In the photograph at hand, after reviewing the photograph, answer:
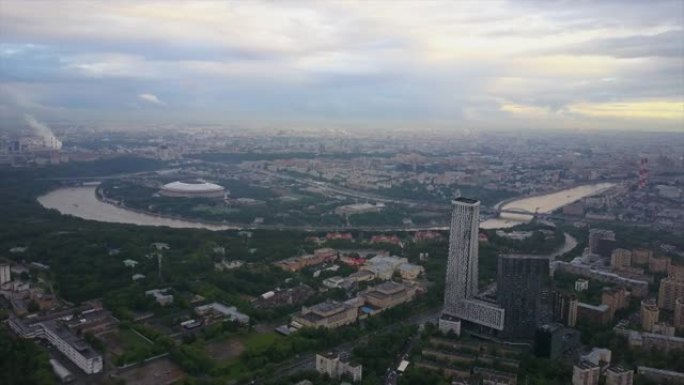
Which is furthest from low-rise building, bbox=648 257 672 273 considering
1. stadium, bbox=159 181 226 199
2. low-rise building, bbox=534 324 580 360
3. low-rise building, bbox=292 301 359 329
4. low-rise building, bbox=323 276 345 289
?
stadium, bbox=159 181 226 199

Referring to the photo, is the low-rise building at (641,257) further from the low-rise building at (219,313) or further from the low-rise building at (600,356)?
the low-rise building at (219,313)

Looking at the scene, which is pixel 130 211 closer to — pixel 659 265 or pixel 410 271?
pixel 410 271

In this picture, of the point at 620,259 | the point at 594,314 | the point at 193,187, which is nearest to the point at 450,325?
the point at 594,314

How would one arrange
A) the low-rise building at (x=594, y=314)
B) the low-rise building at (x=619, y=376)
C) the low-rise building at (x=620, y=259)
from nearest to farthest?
the low-rise building at (x=619, y=376) < the low-rise building at (x=594, y=314) < the low-rise building at (x=620, y=259)

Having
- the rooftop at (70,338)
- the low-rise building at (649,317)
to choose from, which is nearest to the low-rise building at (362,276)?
the low-rise building at (649,317)

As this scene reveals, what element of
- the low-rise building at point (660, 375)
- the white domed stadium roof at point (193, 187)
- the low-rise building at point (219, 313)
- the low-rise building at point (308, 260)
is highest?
the white domed stadium roof at point (193, 187)

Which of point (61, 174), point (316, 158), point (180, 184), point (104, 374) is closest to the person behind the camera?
point (104, 374)

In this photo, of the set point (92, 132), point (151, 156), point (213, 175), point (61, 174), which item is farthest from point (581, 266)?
point (92, 132)

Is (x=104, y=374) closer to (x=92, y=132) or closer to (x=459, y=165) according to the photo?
→ (x=459, y=165)
